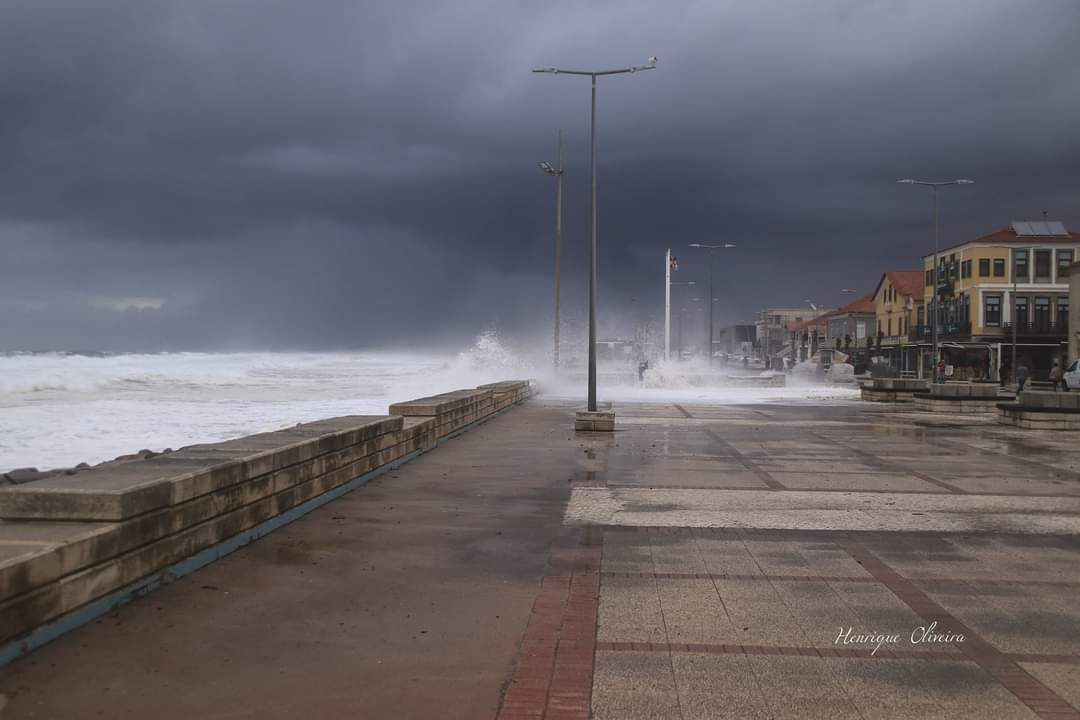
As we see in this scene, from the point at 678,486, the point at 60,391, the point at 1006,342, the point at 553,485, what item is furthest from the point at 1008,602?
the point at 1006,342

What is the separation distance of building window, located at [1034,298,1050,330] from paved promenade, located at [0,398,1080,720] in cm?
6185

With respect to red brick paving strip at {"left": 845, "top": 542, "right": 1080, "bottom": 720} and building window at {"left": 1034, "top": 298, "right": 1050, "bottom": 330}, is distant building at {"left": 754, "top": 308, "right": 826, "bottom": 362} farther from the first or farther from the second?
red brick paving strip at {"left": 845, "top": 542, "right": 1080, "bottom": 720}

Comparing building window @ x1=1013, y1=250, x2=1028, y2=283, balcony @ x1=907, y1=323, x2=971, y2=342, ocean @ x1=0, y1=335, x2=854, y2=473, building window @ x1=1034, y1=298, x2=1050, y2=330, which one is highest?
building window @ x1=1013, y1=250, x2=1028, y2=283

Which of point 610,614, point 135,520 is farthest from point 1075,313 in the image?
point 135,520

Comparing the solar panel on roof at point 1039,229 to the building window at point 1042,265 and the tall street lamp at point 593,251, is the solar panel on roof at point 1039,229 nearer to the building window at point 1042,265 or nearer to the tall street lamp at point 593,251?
the building window at point 1042,265

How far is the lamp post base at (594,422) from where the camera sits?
17.6m

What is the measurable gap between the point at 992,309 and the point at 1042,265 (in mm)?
4881

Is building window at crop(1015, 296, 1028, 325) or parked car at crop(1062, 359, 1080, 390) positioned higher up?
building window at crop(1015, 296, 1028, 325)

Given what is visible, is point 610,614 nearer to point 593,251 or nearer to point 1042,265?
point 593,251

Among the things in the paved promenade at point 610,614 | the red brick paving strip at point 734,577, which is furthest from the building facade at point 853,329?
the red brick paving strip at point 734,577

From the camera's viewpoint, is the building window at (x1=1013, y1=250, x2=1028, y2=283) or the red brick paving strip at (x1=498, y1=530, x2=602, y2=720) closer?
the red brick paving strip at (x1=498, y1=530, x2=602, y2=720)

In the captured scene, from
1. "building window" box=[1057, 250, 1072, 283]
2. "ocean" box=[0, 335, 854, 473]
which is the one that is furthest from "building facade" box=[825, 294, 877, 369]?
"ocean" box=[0, 335, 854, 473]

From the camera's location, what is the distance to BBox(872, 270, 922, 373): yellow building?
7712 cm

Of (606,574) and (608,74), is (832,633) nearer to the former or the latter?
(606,574)
